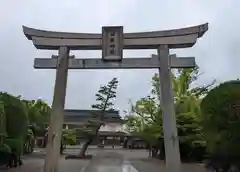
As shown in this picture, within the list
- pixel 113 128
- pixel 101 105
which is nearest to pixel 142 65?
pixel 101 105

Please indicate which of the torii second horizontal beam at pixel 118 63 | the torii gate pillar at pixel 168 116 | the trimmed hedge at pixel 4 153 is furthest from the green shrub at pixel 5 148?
the torii gate pillar at pixel 168 116

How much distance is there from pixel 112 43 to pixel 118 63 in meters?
0.76

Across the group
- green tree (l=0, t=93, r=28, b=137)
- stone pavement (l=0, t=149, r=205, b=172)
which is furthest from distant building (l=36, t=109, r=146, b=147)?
green tree (l=0, t=93, r=28, b=137)

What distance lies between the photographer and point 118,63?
44.8ft

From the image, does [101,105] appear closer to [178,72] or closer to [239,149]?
[178,72]

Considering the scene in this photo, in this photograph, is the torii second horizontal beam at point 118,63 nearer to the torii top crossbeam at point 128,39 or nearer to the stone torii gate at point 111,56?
the stone torii gate at point 111,56

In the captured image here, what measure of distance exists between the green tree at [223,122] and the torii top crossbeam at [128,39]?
215 centimetres

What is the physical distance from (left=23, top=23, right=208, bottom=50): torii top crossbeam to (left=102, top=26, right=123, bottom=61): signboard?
0.63ft

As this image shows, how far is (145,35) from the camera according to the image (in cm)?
1385

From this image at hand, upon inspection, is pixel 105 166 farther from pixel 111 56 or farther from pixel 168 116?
pixel 111 56

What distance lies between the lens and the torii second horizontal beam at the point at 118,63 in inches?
538

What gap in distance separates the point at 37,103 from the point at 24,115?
64.0ft

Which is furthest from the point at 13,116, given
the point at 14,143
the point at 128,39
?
the point at 128,39

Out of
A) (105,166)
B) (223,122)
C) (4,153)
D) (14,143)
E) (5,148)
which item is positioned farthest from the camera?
(105,166)
